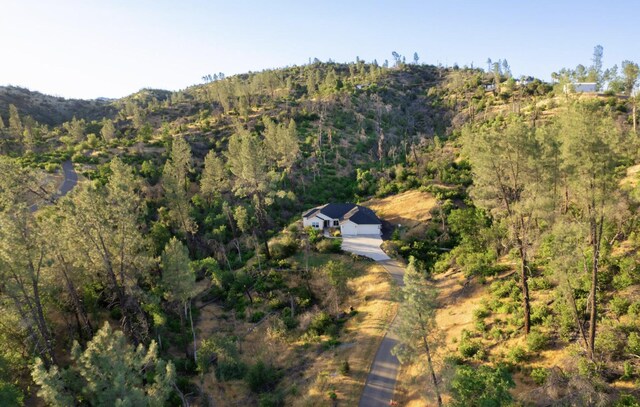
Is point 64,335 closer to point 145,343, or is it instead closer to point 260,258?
point 145,343

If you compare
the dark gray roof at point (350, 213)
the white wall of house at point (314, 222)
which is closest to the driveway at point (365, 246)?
the dark gray roof at point (350, 213)

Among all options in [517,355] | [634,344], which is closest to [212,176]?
[517,355]

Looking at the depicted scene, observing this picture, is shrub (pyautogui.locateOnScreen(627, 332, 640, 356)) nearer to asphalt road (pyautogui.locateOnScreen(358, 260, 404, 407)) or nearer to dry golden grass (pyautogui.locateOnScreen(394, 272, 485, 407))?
dry golden grass (pyautogui.locateOnScreen(394, 272, 485, 407))

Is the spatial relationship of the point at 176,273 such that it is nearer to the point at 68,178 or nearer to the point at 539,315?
the point at 539,315

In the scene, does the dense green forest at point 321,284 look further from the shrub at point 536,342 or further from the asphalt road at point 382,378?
the asphalt road at point 382,378

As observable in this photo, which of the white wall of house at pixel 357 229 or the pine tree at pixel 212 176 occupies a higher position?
the pine tree at pixel 212 176

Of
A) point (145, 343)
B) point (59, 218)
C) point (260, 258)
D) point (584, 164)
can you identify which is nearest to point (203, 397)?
point (145, 343)

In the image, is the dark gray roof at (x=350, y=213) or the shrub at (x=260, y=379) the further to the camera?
the dark gray roof at (x=350, y=213)
